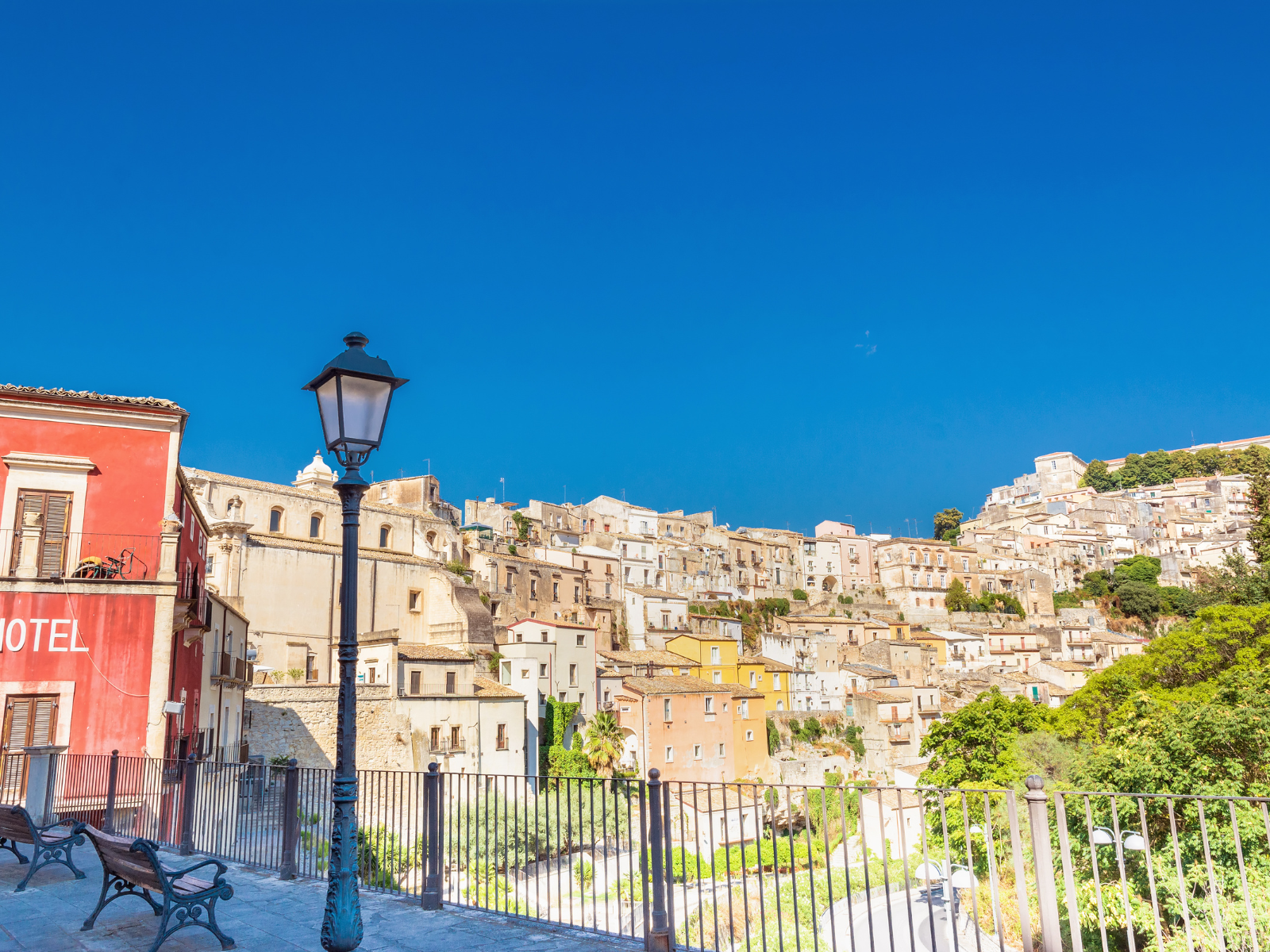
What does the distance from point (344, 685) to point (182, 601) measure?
16.5 m

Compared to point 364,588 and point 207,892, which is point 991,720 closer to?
point 364,588

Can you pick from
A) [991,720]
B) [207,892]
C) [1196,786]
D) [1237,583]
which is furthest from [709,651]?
[207,892]

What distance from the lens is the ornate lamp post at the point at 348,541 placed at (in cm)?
609

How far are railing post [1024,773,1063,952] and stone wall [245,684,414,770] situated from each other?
31254mm

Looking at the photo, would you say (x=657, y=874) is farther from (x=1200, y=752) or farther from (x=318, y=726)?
(x=318, y=726)

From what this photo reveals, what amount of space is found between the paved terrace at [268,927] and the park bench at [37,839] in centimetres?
25

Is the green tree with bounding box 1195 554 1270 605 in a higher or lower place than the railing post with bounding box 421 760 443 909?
higher

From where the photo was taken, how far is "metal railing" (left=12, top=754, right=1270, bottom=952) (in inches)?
217

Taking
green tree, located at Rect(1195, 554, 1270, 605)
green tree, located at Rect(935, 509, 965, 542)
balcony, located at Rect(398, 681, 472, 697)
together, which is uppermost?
green tree, located at Rect(935, 509, 965, 542)

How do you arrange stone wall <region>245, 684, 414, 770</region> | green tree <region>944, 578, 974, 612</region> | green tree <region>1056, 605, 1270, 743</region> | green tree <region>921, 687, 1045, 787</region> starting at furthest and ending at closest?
green tree <region>944, 578, 974, 612</region>, green tree <region>921, 687, 1045, 787</region>, stone wall <region>245, 684, 414, 770</region>, green tree <region>1056, 605, 1270, 743</region>

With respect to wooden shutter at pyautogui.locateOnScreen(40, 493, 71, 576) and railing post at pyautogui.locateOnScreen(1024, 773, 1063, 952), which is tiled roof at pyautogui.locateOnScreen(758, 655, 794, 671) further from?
railing post at pyautogui.locateOnScreen(1024, 773, 1063, 952)

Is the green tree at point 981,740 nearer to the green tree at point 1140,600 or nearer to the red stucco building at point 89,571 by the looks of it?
the red stucco building at point 89,571

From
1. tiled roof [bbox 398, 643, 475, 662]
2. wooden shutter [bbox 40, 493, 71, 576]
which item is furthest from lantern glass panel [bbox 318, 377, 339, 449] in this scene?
tiled roof [bbox 398, 643, 475, 662]

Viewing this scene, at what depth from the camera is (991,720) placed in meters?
38.8
